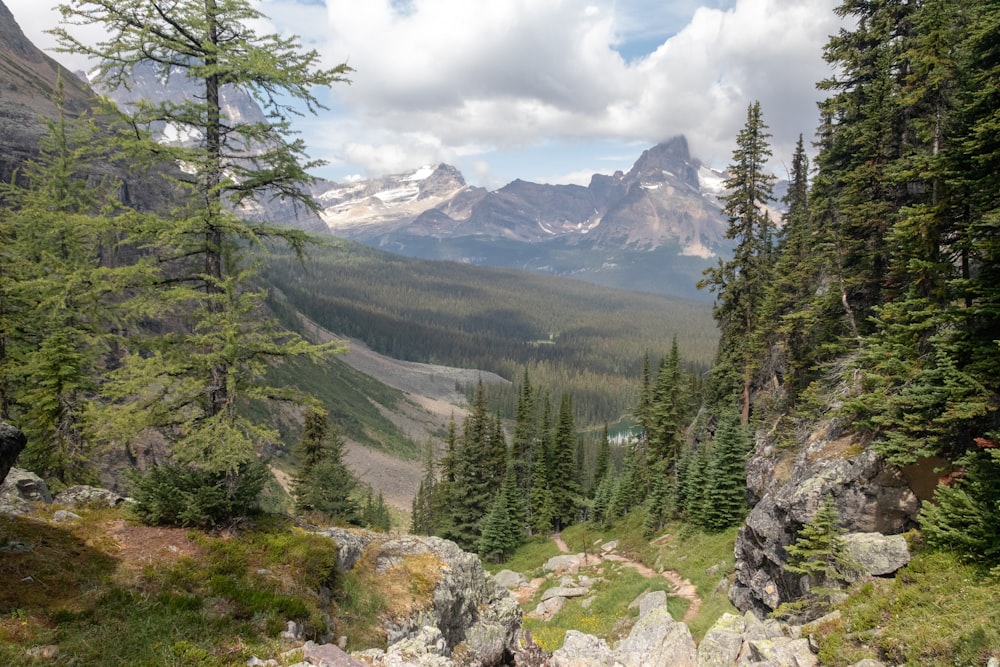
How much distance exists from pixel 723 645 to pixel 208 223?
19.3 metres

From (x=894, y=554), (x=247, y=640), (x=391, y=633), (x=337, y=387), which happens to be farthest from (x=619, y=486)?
(x=337, y=387)

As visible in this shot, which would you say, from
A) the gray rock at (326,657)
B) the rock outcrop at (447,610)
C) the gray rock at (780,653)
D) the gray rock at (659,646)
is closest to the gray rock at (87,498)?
the rock outcrop at (447,610)

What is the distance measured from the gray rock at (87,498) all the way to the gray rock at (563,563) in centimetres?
3569

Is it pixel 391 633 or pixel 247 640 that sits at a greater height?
pixel 247 640

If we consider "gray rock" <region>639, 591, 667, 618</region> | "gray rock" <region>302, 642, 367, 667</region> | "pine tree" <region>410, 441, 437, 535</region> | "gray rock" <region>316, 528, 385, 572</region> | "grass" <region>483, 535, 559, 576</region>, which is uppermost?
"gray rock" <region>302, 642, 367, 667</region>

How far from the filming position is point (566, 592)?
3481 centimetres

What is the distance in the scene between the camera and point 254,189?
548 inches

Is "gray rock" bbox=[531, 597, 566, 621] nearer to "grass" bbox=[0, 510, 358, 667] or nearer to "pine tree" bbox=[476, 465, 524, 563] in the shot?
"pine tree" bbox=[476, 465, 524, 563]

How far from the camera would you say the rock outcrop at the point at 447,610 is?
1212 cm

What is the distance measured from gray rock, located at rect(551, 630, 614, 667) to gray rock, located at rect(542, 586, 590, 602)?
19.0m

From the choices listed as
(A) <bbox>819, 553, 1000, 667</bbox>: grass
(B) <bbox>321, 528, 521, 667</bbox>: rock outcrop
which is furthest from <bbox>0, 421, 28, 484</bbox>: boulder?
(A) <bbox>819, 553, 1000, 667</bbox>: grass

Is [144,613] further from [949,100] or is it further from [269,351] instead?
[949,100]

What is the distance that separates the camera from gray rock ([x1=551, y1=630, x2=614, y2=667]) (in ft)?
50.0

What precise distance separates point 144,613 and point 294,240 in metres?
9.46
